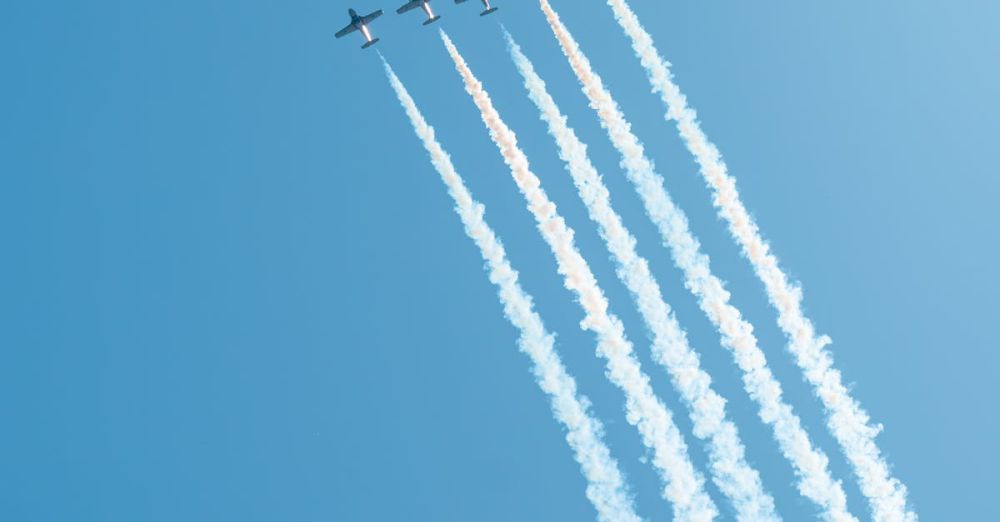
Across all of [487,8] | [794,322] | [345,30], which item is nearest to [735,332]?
[794,322]

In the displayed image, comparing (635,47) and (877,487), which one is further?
(635,47)

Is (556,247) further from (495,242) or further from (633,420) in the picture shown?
(633,420)

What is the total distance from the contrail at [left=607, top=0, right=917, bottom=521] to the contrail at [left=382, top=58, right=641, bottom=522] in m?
7.38

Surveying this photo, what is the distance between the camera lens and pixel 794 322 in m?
33.6

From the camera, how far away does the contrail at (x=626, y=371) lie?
3234 centimetres

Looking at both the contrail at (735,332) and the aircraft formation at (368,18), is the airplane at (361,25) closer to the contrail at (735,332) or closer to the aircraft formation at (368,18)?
the aircraft formation at (368,18)

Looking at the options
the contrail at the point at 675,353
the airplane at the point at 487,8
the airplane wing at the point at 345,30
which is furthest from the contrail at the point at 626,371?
the airplane wing at the point at 345,30

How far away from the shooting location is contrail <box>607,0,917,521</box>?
3281cm

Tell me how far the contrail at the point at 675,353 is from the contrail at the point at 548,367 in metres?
3.16

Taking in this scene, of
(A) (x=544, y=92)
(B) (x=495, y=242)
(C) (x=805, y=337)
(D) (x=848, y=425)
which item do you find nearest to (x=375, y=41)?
(A) (x=544, y=92)

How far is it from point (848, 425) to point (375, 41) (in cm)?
2187

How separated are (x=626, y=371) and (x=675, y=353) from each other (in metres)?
1.75

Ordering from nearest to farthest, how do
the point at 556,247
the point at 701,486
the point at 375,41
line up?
the point at 701,486, the point at 556,247, the point at 375,41

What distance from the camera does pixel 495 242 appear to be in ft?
116
